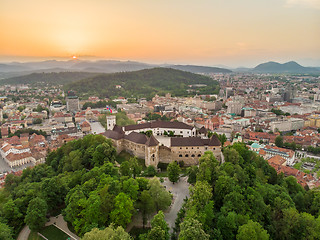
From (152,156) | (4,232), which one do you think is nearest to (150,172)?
(152,156)

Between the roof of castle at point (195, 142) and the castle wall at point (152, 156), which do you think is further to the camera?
the roof of castle at point (195, 142)

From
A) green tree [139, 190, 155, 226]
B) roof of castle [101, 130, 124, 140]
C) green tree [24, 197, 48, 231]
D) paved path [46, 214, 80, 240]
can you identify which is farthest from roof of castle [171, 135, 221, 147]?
green tree [24, 197, 48, 231]

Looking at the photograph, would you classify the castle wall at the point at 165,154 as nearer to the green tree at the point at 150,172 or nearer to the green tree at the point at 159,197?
the green tree at the point at 150,172

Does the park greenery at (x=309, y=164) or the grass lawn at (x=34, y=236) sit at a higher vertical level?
the grass lawn at (x=34, y=236)

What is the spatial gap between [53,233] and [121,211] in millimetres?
8152

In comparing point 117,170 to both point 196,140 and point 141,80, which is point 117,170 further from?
point 141,80

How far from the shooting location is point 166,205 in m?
25.2

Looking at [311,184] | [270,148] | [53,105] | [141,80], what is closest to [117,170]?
[311,184]

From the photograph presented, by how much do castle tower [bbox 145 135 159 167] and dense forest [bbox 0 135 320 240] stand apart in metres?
3.96

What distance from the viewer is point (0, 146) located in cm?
6006

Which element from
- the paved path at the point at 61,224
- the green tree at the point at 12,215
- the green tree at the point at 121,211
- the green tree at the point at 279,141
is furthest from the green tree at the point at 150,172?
the green tree at the point at 279,141

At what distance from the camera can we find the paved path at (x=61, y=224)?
77.7ft

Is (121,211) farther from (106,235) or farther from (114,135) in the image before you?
(114,135)

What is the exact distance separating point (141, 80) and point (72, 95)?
81.8 metres
